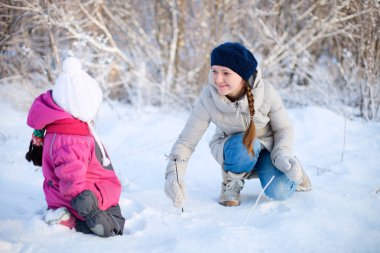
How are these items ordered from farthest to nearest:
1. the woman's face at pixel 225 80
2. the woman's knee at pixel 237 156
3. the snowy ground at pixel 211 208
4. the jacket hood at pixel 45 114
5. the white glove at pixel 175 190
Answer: the woman's knee at pixel 237 156 < the woman's face at pixel 225 80 < the white glove at pixel 175 190 < the jacket hood at pixel 45 114 < the snowy ground at pixel 211 208

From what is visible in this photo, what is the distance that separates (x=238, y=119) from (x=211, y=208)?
0.57m

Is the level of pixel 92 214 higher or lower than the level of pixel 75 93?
lower

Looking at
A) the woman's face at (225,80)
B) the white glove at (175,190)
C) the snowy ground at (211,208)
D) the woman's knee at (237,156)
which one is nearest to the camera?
the snowy ground at (211,208)

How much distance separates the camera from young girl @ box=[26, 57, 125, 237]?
5.94 feet

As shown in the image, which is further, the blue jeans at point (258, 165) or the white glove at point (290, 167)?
the blue jeans at point (258, 165)

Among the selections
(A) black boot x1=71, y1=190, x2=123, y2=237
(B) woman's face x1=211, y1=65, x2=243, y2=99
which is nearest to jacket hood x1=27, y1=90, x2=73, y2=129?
(A) black boot x1=71, y1=190, x2=123, y2=237

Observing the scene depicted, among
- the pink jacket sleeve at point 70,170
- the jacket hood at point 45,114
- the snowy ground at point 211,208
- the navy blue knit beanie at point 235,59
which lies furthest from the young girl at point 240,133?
the jacket hood at point 45,114

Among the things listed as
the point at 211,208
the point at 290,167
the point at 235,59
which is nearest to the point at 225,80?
the point at 235,59

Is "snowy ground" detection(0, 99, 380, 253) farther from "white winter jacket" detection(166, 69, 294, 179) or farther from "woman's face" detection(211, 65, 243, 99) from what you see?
"woman's face" detection(211, 65, 243, 99)

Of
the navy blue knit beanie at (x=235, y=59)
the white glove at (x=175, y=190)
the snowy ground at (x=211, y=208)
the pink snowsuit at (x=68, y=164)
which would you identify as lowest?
the snowy ground at (x=211, y=208)

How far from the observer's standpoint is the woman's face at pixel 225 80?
217 cm

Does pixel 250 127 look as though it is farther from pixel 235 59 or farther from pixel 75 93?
pixel 75 93

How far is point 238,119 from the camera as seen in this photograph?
2.32 meters

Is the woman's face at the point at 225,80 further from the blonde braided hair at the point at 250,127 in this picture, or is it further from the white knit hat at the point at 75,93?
the white knit hat at the point at 75,93
